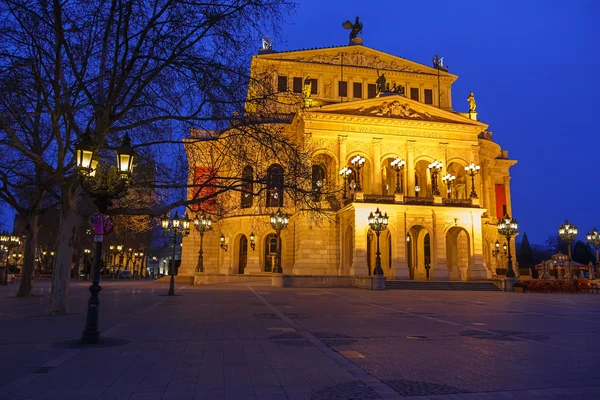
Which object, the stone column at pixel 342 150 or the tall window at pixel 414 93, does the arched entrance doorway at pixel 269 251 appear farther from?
the tall window at pixel 414 93

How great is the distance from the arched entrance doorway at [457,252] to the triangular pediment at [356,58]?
20.8 m

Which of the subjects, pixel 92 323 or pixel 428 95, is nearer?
pixel 92 323

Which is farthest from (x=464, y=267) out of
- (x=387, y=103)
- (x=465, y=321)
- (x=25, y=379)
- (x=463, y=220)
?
(x=25, y=379)

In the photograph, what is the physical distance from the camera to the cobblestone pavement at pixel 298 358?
630 centimetres

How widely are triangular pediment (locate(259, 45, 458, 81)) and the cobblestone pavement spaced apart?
4397 cm

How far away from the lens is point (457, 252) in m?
47.5

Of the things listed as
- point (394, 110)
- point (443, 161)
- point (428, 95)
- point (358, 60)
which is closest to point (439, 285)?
point (443, 161)

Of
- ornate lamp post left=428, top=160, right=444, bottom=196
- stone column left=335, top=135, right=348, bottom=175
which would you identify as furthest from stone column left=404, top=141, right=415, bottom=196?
stone column left=335, top=135, right=348, bottom=175

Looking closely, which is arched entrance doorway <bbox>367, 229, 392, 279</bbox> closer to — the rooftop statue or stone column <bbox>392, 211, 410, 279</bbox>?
stone column <bbox>392, 211, 410, 279</bbox>

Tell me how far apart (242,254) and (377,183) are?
17.4 meters

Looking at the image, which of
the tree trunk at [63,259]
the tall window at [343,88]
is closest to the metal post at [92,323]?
the tree trunk at [63,259]

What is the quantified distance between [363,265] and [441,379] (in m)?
34.0

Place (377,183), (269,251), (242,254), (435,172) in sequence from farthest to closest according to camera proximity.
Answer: (242,254) → (269,251) → (377,183) → (435,172)

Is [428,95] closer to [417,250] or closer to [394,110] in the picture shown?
[394,110]
